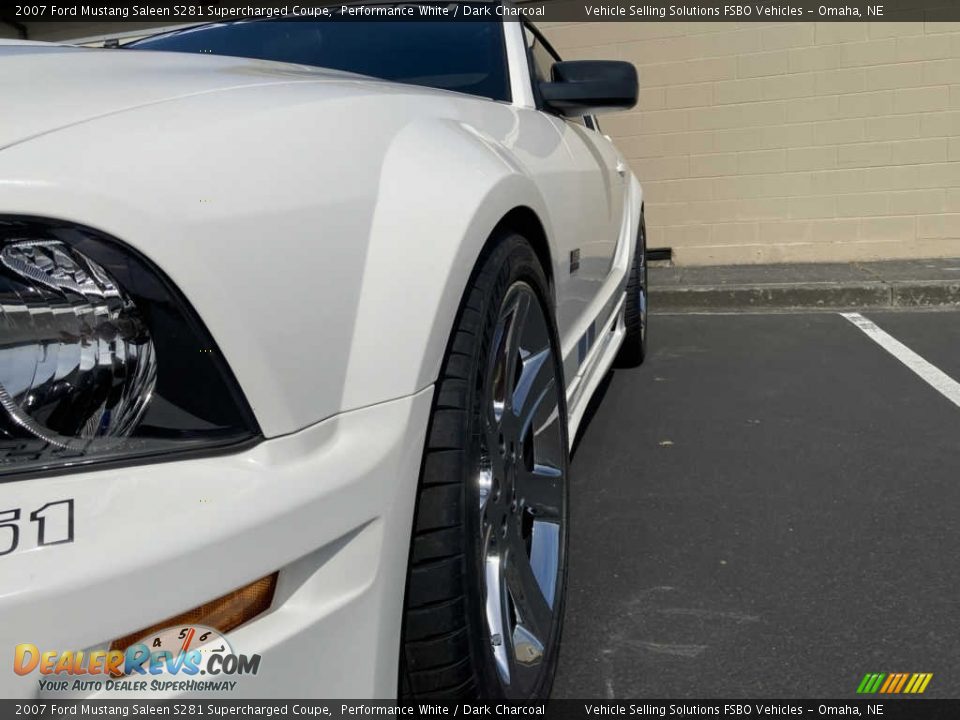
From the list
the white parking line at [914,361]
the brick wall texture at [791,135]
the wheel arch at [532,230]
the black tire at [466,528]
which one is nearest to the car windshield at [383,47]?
the wheel arch at [532,230]

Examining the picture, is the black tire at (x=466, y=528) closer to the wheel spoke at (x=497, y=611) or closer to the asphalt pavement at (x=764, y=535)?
the wheel spoke at (x=497, y=611)

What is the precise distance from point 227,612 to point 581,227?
5.94 feet

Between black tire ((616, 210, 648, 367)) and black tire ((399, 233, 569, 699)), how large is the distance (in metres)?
2.46

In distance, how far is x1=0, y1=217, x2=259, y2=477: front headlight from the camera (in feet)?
3.30

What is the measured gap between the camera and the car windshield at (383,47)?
2684 millimetres

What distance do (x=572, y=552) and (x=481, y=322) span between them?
1.24 metres

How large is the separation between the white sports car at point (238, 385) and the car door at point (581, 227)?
798 mm

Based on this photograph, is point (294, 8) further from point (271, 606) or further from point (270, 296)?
point (271, 606)

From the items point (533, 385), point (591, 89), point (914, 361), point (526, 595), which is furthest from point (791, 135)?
point (526, 595)

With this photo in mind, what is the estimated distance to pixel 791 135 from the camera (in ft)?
24.8

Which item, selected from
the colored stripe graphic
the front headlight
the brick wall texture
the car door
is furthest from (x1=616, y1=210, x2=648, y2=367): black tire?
the brick wall texture

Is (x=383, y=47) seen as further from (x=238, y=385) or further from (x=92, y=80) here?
(x=238, y=385)

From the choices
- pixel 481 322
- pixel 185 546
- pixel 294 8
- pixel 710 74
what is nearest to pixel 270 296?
pixel 185 546

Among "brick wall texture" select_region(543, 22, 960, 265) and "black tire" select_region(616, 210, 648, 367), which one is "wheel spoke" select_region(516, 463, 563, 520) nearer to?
"black tire" select_region(616, 210, 648, 367)
